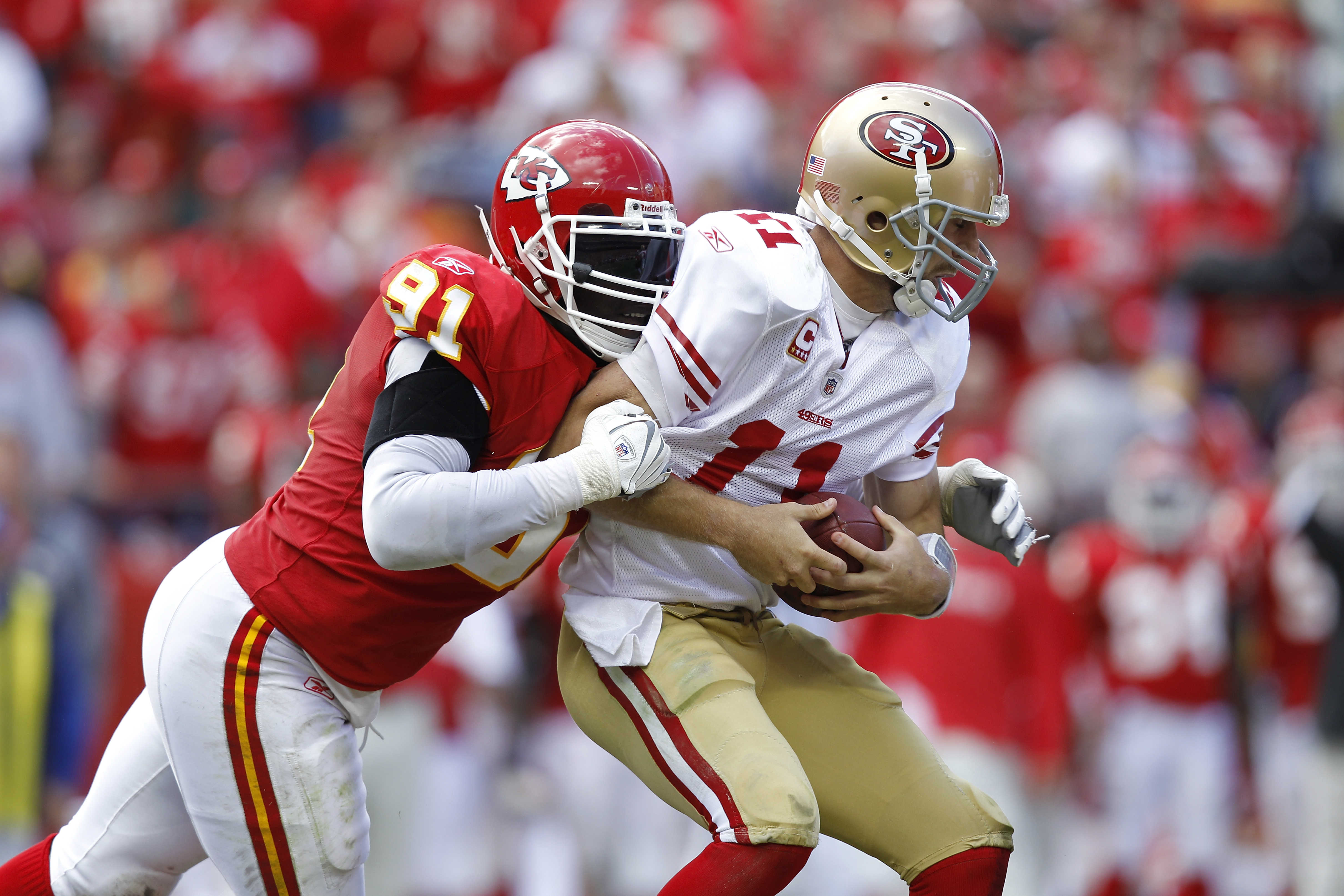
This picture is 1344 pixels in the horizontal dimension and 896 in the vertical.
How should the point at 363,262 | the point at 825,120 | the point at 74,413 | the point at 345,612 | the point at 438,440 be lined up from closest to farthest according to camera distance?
the point at 438,440 → the point at 345,612 → the point at 825,120 → the point at 74,413 → the point at 363,262

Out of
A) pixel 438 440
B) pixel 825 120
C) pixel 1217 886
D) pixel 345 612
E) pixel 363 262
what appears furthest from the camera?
pixel 363 262

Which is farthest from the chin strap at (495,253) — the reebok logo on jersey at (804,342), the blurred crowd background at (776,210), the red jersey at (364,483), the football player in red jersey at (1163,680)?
the football player in red jersey at (1163,680)

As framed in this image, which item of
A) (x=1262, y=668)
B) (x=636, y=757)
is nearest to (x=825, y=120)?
(x=636, y=757)

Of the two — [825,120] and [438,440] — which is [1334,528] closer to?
[825,120]

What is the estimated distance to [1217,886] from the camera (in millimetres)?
7234

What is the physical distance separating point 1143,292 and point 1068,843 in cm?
327

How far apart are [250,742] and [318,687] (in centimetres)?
17

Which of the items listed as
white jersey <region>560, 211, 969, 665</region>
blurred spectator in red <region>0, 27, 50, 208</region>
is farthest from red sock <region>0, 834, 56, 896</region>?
blurred spectator in red <region>0, 27, 50, 208</region>

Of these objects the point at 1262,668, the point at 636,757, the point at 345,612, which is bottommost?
the point at 1262,668

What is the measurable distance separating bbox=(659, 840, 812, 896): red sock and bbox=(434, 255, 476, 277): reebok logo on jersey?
1.17m

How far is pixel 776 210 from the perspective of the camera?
9008mm

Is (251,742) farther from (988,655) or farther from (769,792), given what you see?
(988,655)

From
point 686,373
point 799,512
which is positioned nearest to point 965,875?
point 799,512

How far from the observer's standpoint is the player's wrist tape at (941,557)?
130 inches
